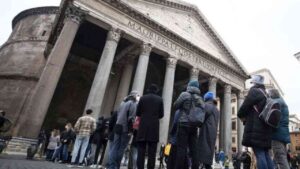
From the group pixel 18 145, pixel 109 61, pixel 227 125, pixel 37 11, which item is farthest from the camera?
pixel 37 11

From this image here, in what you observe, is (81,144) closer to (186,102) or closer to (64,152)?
(64,152)

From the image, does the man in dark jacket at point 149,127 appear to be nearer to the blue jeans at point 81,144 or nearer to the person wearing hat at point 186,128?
the person wearing hat at point 186,128

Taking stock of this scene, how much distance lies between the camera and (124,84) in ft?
45.2

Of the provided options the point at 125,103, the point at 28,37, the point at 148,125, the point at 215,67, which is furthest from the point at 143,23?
the point at 28,37

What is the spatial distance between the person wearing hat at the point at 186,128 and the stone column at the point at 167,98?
25.7 ft

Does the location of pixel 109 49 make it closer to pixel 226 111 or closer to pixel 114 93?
pixel 114 93

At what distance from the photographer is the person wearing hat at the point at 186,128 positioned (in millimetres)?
3395

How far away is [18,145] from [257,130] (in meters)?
8.31

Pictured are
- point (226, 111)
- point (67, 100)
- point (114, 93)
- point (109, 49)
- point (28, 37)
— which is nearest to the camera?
point (109, 49)

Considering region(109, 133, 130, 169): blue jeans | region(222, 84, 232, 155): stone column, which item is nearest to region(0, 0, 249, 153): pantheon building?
region(222, 84, 232, 155): stone column

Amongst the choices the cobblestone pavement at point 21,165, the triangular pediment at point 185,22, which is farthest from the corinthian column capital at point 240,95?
the cobblestone pavement at point 21,165

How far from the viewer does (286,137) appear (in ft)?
12.1

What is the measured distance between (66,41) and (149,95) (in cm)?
749

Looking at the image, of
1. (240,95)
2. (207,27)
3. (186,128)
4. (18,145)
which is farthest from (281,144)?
(240,95)
